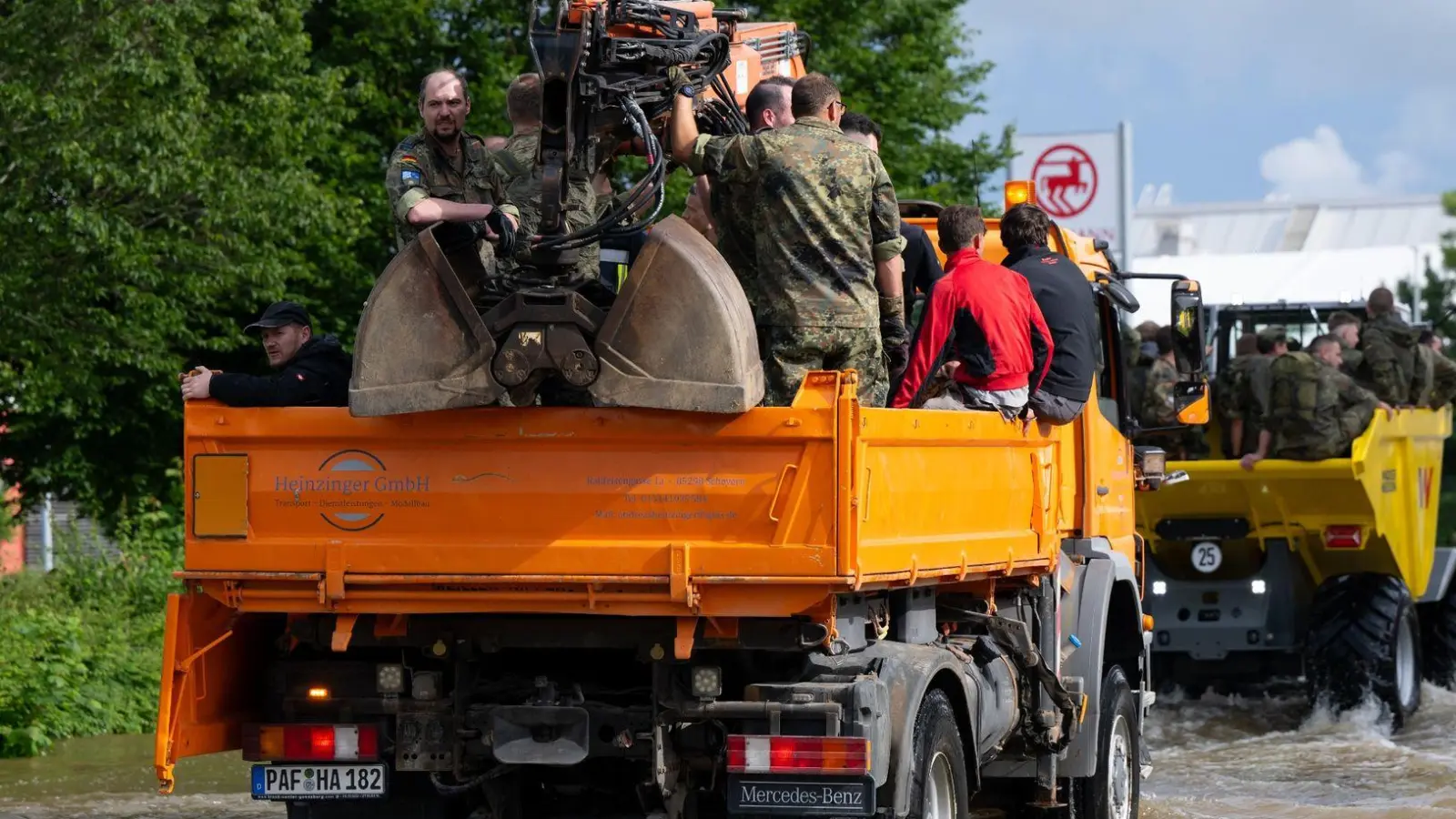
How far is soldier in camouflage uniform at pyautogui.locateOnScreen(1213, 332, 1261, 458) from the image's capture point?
15234mm

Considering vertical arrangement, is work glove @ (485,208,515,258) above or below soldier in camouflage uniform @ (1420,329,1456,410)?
below

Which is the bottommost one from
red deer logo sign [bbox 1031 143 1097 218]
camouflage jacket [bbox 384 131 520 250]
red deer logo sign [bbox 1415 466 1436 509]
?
red deer logo sign [bbox 1415 466 1436 509]

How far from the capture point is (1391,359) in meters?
16.4

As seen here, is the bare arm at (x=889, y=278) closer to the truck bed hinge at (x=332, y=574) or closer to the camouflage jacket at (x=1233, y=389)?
the truck bed hinge at (x=332, y=574)

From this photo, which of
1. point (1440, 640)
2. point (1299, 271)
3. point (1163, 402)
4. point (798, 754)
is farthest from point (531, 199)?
point (1299, 271)

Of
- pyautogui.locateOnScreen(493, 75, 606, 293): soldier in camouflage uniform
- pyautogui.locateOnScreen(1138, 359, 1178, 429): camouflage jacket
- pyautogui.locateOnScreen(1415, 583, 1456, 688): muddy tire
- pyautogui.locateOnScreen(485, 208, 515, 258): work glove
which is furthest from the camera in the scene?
pyautogui.locateOnScreen(1415, 583, 1456, 688): muddy tire

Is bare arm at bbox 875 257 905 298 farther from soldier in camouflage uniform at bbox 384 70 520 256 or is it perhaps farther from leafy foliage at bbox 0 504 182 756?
leafy foliage at bbox 0 504 182 756

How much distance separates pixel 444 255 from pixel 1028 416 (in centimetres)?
270

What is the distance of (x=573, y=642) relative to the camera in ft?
23.7

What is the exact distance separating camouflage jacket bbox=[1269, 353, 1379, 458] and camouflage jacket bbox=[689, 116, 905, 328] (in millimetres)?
7502

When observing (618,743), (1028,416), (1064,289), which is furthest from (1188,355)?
(618,743)

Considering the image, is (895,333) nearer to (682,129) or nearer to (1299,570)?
(682,129)

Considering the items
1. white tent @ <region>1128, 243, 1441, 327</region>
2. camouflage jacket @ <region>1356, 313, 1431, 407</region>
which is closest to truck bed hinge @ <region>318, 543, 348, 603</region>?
camouflage jacket @ <region>1356, 313, 1431, 407</region>

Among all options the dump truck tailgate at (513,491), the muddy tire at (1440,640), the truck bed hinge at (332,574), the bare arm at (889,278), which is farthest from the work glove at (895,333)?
the muddy tire at (1440,640)
